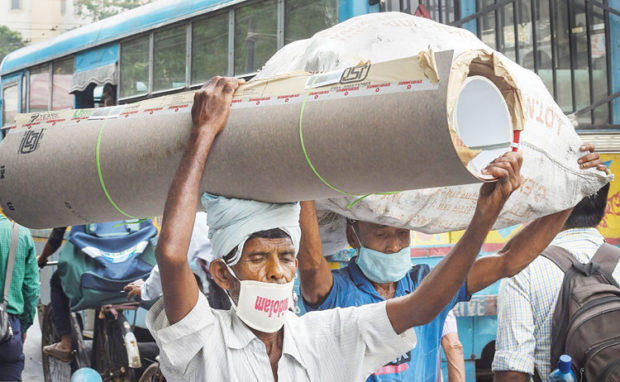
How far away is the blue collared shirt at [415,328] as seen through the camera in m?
2.72

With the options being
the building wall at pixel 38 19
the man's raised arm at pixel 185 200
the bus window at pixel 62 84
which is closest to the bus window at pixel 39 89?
the bus window at pixel 62 84

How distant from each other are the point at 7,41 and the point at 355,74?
39.8m

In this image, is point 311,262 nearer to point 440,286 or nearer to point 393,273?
→ point 393,273

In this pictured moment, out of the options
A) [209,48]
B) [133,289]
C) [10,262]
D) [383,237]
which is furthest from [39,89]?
[383,237]

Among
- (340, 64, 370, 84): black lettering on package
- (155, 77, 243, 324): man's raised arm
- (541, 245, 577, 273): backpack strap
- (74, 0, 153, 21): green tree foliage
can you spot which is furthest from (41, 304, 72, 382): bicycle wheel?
(74, 0, 153, 21): green tree foliage

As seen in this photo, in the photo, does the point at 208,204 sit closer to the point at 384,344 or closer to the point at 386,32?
the point at 384,344

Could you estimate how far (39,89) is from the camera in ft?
31.0

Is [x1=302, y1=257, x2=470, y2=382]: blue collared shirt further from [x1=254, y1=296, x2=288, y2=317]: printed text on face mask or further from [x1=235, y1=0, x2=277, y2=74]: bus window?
[x1=235, y1=0, x2=277, y2=74]: bus window

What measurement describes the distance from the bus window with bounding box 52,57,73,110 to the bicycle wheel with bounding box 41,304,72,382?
2369 mm

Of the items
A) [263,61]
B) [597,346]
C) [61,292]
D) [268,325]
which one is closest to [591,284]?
[597,346]

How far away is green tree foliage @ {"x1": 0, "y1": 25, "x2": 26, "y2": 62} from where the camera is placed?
37781 mm

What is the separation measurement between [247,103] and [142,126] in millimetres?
277

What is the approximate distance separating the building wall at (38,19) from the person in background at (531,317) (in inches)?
1718

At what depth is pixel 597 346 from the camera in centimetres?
286
